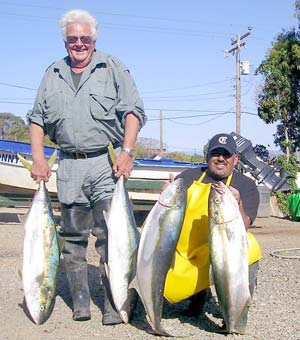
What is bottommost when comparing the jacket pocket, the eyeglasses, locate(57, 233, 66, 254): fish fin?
locate(57, 233, 66, 254): fish fin

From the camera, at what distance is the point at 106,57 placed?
502 centimetres

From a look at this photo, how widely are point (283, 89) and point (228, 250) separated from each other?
55.5ft

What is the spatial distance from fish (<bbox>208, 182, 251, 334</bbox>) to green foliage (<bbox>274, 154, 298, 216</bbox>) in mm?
12931

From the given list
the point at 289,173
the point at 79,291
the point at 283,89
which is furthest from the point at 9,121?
the point at 79,291

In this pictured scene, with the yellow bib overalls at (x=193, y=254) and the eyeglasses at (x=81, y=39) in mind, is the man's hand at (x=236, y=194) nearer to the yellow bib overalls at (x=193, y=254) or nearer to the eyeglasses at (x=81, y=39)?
the yellow bib overalls at (x=193, y=254)

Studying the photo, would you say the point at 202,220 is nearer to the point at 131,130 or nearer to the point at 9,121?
the point at 131,130

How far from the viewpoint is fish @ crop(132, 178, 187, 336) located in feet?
14.4

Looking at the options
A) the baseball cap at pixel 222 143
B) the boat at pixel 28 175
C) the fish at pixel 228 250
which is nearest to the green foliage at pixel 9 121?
the boat at pixel 28 175

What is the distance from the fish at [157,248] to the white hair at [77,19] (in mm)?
1476

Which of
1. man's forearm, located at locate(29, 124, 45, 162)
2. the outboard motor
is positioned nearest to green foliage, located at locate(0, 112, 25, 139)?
the outboard motor

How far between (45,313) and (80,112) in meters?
1.64

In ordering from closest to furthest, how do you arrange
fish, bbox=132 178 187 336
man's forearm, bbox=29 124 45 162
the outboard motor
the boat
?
fish, bbox=132 178 187 336 → man's forearm, bbox=29 124 45 162 → the outboard motor → the boat

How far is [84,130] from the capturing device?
4.85 m

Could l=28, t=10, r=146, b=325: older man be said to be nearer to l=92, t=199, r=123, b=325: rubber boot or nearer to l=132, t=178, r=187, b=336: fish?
l=92, t=199, r=123, b=325: rubber boot
